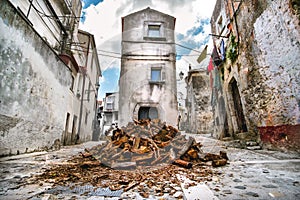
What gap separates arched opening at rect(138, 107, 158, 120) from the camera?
8.73 m

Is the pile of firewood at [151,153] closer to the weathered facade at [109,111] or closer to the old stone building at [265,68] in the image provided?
the old stone building at [265,68]

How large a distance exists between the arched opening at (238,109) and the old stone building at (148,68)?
10.4 ft

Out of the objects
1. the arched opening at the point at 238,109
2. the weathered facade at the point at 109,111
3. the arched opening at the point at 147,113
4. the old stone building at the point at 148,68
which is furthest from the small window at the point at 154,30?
the weathered facade at the point at 109,111

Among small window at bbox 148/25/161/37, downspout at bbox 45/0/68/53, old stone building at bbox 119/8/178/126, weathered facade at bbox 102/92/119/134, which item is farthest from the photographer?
weathered facade at bbox 102/92/119/134

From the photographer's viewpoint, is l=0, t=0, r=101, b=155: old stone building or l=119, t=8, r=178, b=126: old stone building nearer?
l=0, t=0, r=101, b=155: old stone building

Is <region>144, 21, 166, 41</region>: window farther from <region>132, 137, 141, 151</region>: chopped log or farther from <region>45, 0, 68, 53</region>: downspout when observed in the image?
<region>132, 137, 141, 151</region>: chopped log

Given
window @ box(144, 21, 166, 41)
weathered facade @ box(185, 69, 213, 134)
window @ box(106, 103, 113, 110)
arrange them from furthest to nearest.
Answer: window @ box(106, 103, 113, 110)
weathered facade @ box(185, 69, 213, 134)
window @ box(144, 21, 166, 41)

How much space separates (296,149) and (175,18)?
10.4 m

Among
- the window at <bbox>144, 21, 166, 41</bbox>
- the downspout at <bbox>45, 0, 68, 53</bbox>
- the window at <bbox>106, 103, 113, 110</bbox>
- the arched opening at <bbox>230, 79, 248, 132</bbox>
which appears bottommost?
the arched opening at <bbox>230, 79, 248, 132</bbox>

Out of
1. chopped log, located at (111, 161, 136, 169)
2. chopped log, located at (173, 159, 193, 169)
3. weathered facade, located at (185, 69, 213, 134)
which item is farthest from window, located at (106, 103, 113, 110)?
chopped log, located at (173, 159, 193, 169)

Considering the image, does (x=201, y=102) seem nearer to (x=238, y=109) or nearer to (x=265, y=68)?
(x=238, y=109)

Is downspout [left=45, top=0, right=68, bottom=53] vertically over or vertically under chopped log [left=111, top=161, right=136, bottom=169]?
over

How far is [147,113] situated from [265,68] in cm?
598

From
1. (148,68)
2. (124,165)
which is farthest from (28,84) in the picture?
(148,68)
